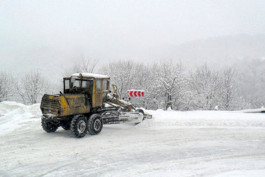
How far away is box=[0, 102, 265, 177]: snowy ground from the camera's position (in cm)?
548

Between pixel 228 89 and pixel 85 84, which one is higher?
pixel 228 89

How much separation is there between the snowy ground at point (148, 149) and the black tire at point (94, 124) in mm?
330

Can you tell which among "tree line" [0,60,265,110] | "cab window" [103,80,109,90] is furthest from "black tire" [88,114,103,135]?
"tree line" [0,60,265,110]

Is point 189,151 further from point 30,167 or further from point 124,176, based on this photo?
point 30,167

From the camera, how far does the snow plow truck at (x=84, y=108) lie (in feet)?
27.0

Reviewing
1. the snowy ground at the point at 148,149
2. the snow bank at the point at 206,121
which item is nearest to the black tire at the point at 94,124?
the snowy ground at the point at 148,149

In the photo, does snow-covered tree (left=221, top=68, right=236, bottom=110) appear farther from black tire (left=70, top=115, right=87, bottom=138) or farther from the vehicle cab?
black tire (left=70, top=115, right=87, bottom=138)

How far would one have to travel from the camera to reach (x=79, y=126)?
8414mm

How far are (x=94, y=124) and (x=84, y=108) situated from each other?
830 millimetres

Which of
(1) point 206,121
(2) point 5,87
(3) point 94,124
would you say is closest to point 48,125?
(3) point 94,124

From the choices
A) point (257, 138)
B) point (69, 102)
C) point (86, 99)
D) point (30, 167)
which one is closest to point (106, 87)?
point (86, 99)

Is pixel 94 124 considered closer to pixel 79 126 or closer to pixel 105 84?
pixel 79 126

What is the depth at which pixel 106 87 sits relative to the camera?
32.8 ft

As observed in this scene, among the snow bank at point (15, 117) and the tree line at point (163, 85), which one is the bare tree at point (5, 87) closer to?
the tree line at point (163, 85)
